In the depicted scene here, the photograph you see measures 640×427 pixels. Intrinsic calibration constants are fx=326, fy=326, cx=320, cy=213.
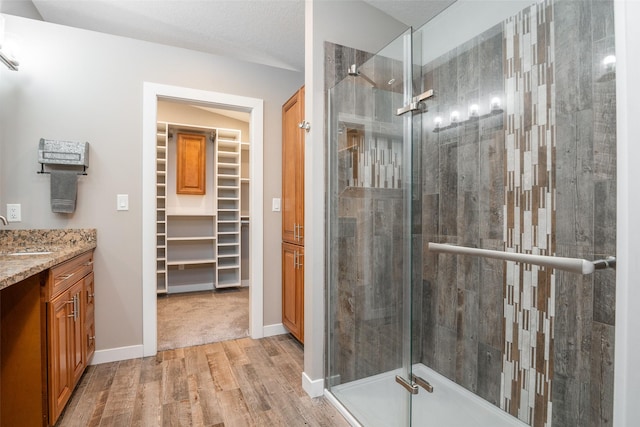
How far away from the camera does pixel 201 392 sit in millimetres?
1996

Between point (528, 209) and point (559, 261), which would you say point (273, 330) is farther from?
point (559, 261)

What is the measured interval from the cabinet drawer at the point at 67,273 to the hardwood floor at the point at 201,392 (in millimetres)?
698

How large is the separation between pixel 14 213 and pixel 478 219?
2.94 meters

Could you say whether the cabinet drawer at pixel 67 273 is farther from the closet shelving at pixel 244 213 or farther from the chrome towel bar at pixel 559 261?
the closet shelving at pixel 244 213

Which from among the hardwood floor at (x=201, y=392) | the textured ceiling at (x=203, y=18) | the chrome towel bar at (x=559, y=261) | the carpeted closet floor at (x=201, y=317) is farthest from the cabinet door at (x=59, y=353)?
the textured ceiling at (x=203, y=18)

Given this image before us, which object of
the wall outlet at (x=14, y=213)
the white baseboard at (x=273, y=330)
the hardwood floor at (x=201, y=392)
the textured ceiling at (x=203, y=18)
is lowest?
the hardwood floor at (x=201, y=392)

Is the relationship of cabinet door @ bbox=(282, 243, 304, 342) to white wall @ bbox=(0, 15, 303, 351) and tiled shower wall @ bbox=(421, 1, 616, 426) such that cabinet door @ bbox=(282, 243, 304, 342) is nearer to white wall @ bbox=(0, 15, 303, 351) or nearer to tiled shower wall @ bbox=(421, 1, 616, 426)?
tiled shower wall @ bbox=(421, 1, 616, 426)

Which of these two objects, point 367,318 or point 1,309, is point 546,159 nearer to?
point 367,318

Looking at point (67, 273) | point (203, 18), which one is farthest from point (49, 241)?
point (203, 18)

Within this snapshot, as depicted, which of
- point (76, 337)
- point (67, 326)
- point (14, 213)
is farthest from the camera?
point (14, 213)

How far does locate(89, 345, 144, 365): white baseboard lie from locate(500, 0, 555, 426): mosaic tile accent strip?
247cm

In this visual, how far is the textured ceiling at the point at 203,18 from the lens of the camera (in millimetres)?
2316

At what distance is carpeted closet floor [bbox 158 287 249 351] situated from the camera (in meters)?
2.86

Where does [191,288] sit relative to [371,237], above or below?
below
